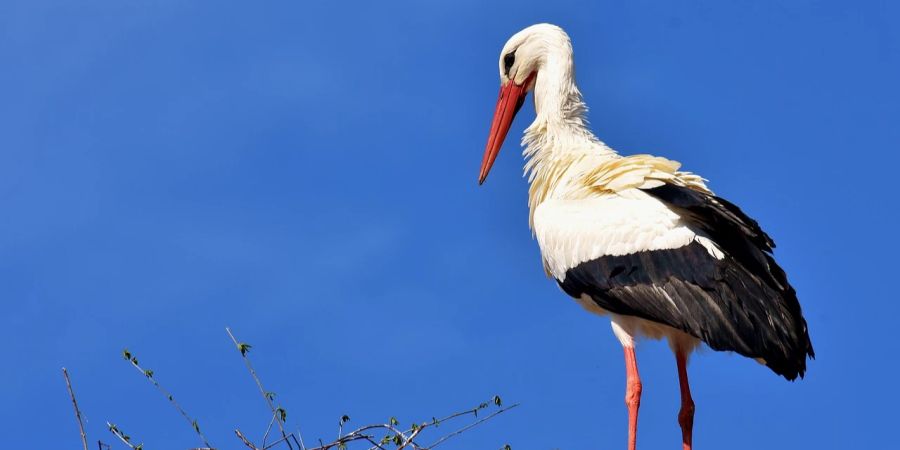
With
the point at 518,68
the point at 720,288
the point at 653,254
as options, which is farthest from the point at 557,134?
the point at 720,288

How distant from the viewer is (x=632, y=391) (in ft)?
32.3

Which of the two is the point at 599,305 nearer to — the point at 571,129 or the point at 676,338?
the point at 676,338

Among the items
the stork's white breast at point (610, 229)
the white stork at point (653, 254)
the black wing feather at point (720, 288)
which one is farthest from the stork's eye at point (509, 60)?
the black wing feather at point (720, 288)

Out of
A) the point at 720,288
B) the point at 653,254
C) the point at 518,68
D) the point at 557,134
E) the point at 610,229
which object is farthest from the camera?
the point at 518,68

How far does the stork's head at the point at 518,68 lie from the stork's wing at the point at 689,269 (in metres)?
1.24

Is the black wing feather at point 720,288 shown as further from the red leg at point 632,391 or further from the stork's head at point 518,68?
the stork's head at point 518,68

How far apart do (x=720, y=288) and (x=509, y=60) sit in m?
2.32

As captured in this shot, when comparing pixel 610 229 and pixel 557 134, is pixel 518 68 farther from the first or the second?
pixel 610 229

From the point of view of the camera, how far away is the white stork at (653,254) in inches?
363

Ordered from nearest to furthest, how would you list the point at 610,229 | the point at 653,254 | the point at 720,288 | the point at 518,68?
1. the point at 720,288
2. the point at 653,254
3. the point at 610,229
4. the point at 518,68

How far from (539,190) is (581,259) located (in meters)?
0.67

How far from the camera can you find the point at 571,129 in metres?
10.4

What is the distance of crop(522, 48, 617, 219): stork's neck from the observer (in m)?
10.2

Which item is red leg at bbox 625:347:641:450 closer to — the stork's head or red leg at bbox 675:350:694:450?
red leg at bbox 675:350:694:450
